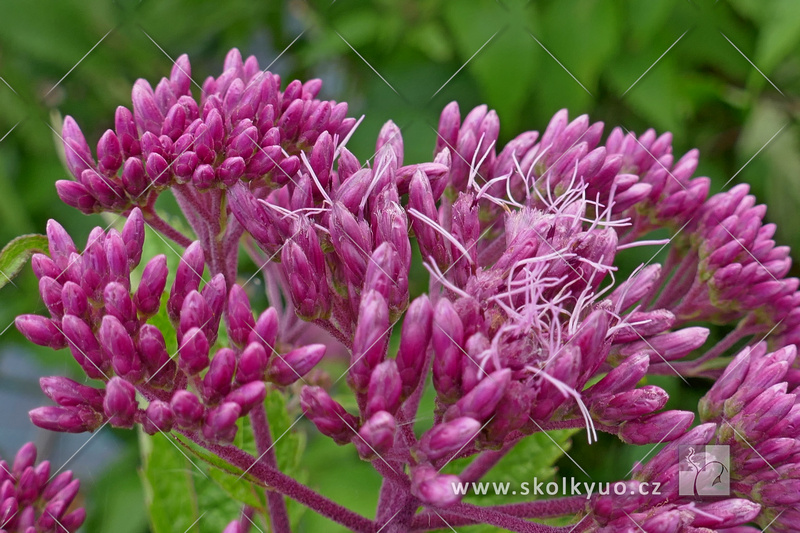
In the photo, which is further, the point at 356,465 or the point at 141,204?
the point at 356,465

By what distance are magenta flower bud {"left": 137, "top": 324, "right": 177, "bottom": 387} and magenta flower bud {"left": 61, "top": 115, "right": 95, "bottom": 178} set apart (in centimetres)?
27

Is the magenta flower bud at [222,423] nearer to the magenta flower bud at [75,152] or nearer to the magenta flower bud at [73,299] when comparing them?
the magenta flower bud at [73,299]

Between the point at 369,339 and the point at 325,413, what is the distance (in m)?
0.09

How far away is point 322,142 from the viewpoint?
2.51 ft

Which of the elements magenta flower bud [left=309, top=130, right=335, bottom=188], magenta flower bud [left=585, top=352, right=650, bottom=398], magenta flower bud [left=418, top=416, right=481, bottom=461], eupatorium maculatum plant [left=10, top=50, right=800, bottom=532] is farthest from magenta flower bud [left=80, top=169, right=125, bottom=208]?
magenta flower bud [left=585, top=352, right=650, bottom=398]

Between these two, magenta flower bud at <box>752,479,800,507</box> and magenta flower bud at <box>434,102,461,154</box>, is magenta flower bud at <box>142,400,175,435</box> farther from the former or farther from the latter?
magenta flower bud at <box>752,479,800,507</box>

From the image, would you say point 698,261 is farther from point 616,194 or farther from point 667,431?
point 667,431

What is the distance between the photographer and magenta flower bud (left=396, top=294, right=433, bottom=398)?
2.16 ft

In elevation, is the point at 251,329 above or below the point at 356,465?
above

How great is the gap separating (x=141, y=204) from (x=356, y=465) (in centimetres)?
66

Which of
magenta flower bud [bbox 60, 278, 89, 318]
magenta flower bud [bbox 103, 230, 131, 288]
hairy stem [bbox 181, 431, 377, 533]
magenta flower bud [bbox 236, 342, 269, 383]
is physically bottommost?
magenta flower bud [bbox 60, 278, 89, 318]

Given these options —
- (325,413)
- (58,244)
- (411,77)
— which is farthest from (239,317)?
(411,77)

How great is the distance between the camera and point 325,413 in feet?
2.21

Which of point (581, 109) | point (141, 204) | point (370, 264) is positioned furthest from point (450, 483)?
point (581, 109)
